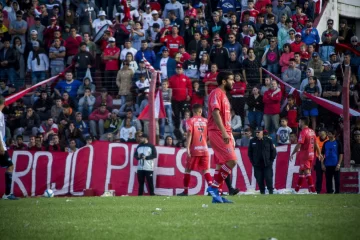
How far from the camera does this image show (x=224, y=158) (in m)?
13.5

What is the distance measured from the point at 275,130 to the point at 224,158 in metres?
9.66

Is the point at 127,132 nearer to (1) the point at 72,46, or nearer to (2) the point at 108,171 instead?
(2) the point at 108,171

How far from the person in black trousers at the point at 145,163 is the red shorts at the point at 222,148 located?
799 centimetres

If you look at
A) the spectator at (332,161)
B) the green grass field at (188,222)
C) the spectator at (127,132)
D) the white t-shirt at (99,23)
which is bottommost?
the green grass field at (188,222)

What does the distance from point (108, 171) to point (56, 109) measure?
3670 millimetres

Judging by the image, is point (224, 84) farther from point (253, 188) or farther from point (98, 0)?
Result: point (98, 0)

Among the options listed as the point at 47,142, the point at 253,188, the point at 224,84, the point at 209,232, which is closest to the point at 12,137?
the point at 47,142

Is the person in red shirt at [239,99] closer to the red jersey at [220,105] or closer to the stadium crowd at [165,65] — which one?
the stadium crowd at [165,65]

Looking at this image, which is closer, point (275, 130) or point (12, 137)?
point (275, 130)

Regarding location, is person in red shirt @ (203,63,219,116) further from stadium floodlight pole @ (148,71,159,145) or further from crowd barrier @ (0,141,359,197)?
crowd barrier @ (0,141,359,197)

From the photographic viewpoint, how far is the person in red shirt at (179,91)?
77.5ft

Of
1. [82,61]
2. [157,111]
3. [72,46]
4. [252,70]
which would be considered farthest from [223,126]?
[72,46]

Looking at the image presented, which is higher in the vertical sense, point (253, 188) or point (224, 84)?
point (224, 84)

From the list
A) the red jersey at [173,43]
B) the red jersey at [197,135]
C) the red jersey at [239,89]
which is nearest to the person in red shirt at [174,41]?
the red jersey at [173,43]
